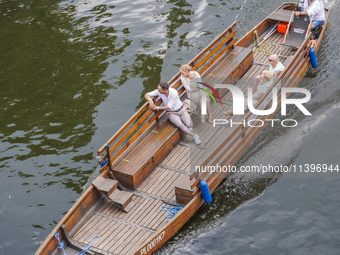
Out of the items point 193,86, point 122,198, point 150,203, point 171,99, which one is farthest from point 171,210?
point 193,86

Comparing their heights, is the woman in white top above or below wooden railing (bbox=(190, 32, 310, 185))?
above

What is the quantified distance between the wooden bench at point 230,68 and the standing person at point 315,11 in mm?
2973

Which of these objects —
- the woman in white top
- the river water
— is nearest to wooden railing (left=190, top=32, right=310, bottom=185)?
the river water

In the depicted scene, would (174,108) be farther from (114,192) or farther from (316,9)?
(316,9)

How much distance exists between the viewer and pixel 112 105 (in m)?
20.5

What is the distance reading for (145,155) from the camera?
1548cm

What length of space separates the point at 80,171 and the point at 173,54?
7.84 m

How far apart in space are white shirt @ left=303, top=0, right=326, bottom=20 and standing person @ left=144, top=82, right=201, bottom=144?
766 cm

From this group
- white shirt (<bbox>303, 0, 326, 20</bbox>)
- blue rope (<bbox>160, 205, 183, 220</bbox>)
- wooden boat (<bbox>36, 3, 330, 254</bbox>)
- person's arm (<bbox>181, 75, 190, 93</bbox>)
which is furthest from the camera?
white shirt (<bbox>303, 0, 326, 20</bbox>)

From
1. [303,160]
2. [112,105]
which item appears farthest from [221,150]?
[112,105]

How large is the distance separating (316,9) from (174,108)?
8.21 meters

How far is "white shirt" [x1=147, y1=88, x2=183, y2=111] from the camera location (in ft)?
52.3

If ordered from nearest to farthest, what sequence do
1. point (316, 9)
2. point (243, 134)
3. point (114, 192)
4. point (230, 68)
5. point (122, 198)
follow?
point (122, 198) < point (114, 192) < point (243, 134) < point (230, 68) < point (316, 9)

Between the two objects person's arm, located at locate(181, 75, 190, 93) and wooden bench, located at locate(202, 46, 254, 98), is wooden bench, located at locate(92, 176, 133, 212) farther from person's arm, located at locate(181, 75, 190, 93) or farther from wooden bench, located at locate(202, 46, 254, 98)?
wooden bench, located at locate(202, 46, 254, 98)
